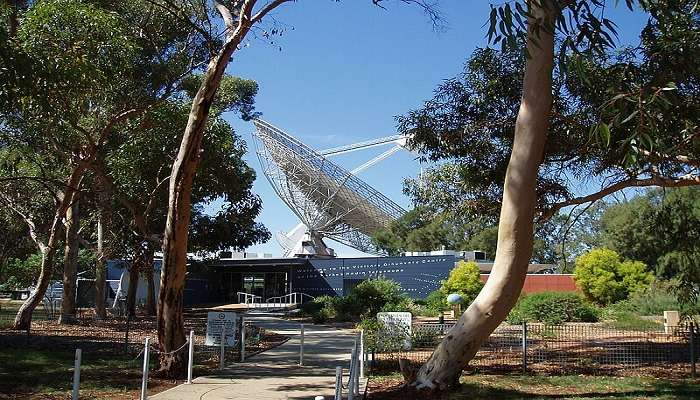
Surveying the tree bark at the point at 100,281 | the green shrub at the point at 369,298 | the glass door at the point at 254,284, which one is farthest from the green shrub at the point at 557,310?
the glass door at the point at 254,284

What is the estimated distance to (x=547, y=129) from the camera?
473 inches

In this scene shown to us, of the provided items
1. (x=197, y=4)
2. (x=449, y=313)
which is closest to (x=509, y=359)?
(x=197, y=4)

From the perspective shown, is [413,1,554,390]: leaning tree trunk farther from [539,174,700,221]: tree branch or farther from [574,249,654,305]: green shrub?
[574,249,654,305]: green shrub

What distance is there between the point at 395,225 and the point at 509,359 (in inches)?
2344

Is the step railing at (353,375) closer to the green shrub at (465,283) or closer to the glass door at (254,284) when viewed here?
the green shrub at (465,283)

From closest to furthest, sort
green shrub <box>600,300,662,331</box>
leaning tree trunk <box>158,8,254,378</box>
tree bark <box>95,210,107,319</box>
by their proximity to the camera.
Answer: leaning tree trunk <box>158,8,254,378</box>
green shrub <box>600,300,662,331</box>
tree bark <box>95,210,107,319</box>

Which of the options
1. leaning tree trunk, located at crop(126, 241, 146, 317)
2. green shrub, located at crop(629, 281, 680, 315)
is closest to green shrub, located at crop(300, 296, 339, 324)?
leaning tree trunk, located at crop(126, 241, 146, 317)

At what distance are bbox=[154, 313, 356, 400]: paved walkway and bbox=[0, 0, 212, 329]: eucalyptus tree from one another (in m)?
5.26

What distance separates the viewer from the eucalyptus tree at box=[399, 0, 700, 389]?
9914 mm

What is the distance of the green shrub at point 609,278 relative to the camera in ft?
119

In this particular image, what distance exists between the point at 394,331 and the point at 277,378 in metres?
3.91

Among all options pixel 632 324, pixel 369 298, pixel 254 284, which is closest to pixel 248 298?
pixel 254 284

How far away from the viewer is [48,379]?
40.4 ft

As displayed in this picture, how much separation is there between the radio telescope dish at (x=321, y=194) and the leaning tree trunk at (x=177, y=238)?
4103 cm
